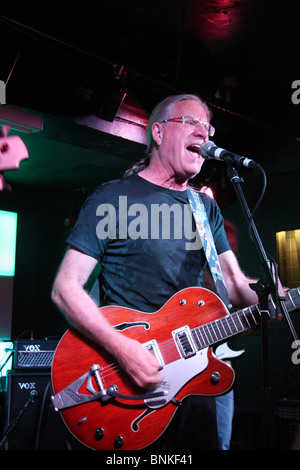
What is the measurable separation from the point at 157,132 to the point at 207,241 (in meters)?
0.73

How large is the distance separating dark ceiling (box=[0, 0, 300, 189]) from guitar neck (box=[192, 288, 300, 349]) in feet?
9.37

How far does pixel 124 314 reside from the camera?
2.16 metres

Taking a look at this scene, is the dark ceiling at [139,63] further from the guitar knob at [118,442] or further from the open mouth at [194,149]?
the guitar knob at [118,442]

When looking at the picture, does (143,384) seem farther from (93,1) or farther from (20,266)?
(20,266)

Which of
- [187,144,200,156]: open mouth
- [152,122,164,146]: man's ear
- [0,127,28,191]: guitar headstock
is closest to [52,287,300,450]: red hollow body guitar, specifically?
[187,144,200,156]: open mouth

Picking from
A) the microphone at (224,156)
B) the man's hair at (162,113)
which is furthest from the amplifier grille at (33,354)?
the microphone at (224,156)

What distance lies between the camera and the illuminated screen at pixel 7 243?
8.21 meters

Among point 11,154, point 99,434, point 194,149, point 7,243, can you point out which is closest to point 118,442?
point 99,434

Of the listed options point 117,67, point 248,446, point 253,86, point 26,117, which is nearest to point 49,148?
point 26,117

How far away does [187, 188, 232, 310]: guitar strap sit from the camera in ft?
7.97

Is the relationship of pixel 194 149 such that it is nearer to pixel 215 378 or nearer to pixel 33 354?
pixel 215 378

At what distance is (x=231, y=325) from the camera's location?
2.20 meters

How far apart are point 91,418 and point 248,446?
442cm

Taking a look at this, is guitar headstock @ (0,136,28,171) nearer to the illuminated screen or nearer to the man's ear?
the man's ear
